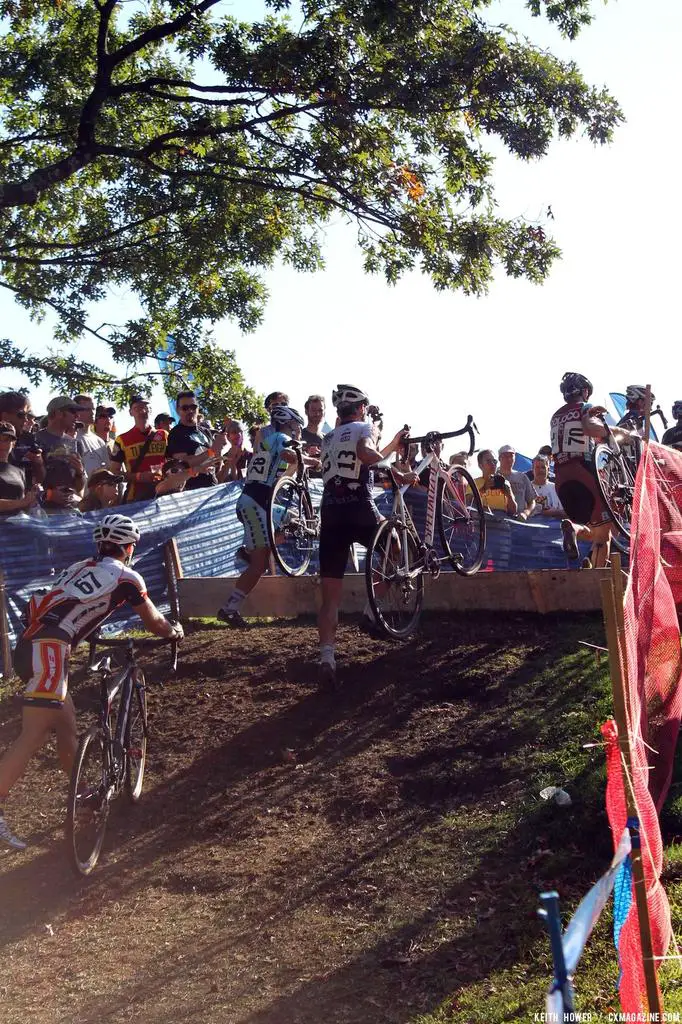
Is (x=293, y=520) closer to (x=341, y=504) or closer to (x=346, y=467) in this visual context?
(x=341, y=504)

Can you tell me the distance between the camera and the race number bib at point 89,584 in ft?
25.8

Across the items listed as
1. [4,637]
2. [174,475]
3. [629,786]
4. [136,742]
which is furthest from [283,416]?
[629,786]

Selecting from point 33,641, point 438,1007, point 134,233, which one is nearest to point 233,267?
point 134,233

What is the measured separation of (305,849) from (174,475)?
6.00 meters

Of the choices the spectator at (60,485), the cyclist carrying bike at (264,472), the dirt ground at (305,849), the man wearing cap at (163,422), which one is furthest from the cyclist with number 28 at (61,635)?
the man wearing cap at (163,422)

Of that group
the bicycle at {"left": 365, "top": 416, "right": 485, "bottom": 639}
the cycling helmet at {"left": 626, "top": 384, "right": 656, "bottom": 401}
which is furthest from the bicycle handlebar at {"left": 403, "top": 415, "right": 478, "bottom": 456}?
the cycling helmet at {"left": 626, "top": 384, "right": 656, "bottom": 401}

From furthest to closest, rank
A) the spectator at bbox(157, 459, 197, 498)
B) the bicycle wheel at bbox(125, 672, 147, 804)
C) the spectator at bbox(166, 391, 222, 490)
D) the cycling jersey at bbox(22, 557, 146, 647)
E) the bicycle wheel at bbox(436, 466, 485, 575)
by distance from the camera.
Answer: the spectator at bbox(157, 459, 197, 498) → the spectator at bbox(166, 391, 222, 490) → the bicycle wheel at bbox(436, 466, 485, 575) → the bicycle wheel at bbox(125, 672, 147, 804) → the cycling jersey at bbox(22, 557, 146, 647)

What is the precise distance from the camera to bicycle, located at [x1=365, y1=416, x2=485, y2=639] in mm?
9906

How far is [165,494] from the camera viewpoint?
13133mm

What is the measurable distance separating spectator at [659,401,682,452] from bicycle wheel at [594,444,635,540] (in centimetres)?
200

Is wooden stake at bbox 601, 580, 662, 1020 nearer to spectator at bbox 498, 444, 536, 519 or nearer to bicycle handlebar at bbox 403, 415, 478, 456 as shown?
bicycle handlebar at bbox 403, 415, 478, 456

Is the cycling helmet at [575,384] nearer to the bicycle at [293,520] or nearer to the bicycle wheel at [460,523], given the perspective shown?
the bicycle wheel at [460,523]

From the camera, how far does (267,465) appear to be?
434 inches

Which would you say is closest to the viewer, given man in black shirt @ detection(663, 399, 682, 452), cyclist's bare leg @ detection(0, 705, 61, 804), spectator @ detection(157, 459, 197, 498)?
cyclist's bare leg @ detection(0, 705, 61, 804)
